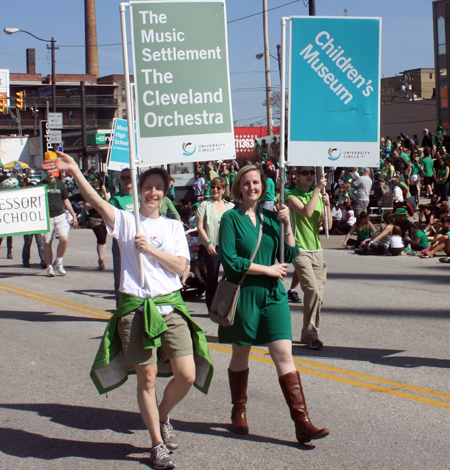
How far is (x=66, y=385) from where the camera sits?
5.92 meters

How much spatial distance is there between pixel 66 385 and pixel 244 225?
2453 mm

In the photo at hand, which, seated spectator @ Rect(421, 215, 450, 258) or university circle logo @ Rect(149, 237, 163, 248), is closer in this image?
university circle logo @ Rect(149, 237, 163, 248)

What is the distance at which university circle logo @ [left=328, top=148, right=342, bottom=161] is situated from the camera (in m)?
5.48

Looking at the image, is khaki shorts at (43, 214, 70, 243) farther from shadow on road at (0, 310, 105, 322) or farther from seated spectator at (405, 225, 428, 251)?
seated spectator at (405, 225, 428, 251)

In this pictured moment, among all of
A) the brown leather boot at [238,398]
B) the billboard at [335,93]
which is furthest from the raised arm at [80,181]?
the billboard at [335,93]

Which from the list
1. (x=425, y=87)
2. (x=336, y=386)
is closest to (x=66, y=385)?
(x=336, y=386)

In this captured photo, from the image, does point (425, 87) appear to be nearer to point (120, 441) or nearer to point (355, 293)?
point (355, 293)

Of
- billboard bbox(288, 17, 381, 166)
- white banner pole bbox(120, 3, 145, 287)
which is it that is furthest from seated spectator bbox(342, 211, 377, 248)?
white banner pole bbox(120, 3, 145, 287)

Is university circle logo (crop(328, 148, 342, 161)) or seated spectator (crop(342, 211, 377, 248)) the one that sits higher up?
university circle logo (crop(328, 148, 342, 161))

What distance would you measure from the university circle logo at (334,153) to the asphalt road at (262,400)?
1878 millimetres

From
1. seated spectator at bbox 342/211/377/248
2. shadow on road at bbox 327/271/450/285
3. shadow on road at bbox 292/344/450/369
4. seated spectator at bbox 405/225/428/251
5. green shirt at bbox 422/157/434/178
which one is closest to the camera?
shadow on road at bbox 292/344/450/369

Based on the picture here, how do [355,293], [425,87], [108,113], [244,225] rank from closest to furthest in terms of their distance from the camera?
[244,225] < [355,293] < [108,113] < [425,87]

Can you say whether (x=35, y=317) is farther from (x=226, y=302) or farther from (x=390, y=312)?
(x=226, y=302)

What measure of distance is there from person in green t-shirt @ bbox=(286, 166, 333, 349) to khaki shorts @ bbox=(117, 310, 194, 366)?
272cm
